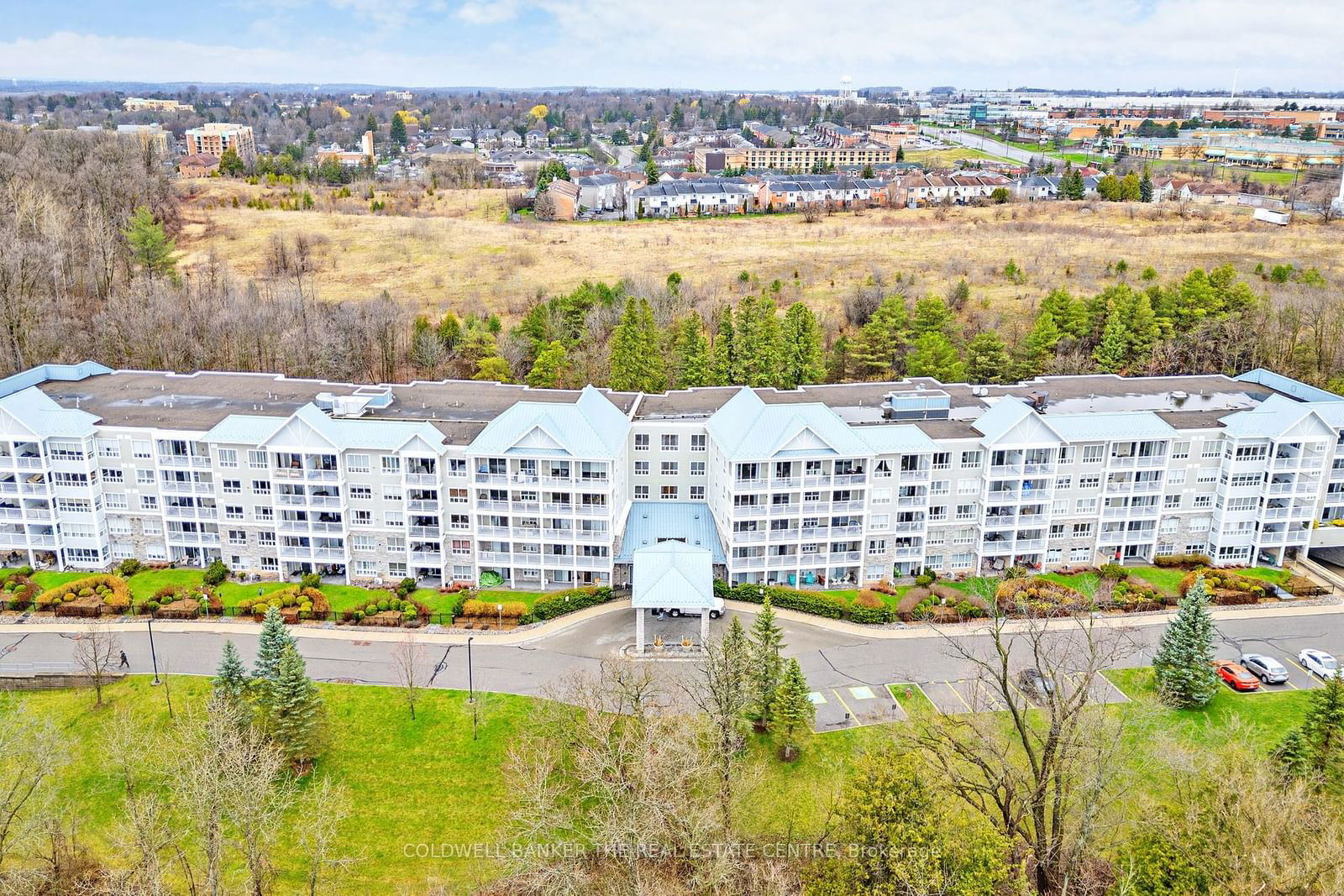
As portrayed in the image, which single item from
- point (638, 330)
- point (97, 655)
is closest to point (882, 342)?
point (638, 330)

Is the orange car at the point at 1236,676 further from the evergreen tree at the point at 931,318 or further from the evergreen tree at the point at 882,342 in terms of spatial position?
the evergreen tree at the point at 931,318

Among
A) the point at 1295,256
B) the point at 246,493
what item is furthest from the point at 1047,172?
the point at 246,493

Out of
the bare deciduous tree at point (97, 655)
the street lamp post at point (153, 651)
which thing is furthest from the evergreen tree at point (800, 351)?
the bare deciduous tree at point (97, 655)

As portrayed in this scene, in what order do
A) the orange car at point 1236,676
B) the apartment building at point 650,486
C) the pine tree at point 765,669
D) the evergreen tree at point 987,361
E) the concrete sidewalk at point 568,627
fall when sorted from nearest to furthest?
1. the pine tree at point 765,669
2. the orange car at point 1236,676
3. the concrete sidewalk at point 568,627
4. the apartment building at point 650,486
5. the evergreen tree at point 987,361

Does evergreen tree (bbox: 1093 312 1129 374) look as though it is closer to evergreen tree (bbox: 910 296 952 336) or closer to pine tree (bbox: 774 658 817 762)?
evergreen tree (bbox: 910 296 952 336)

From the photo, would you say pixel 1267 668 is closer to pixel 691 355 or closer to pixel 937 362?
pixel 937 362

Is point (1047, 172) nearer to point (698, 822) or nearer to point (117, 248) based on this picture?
point (117, 248)

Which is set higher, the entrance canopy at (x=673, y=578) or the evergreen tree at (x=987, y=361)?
the evergreen tree at (x=987, y=361)
